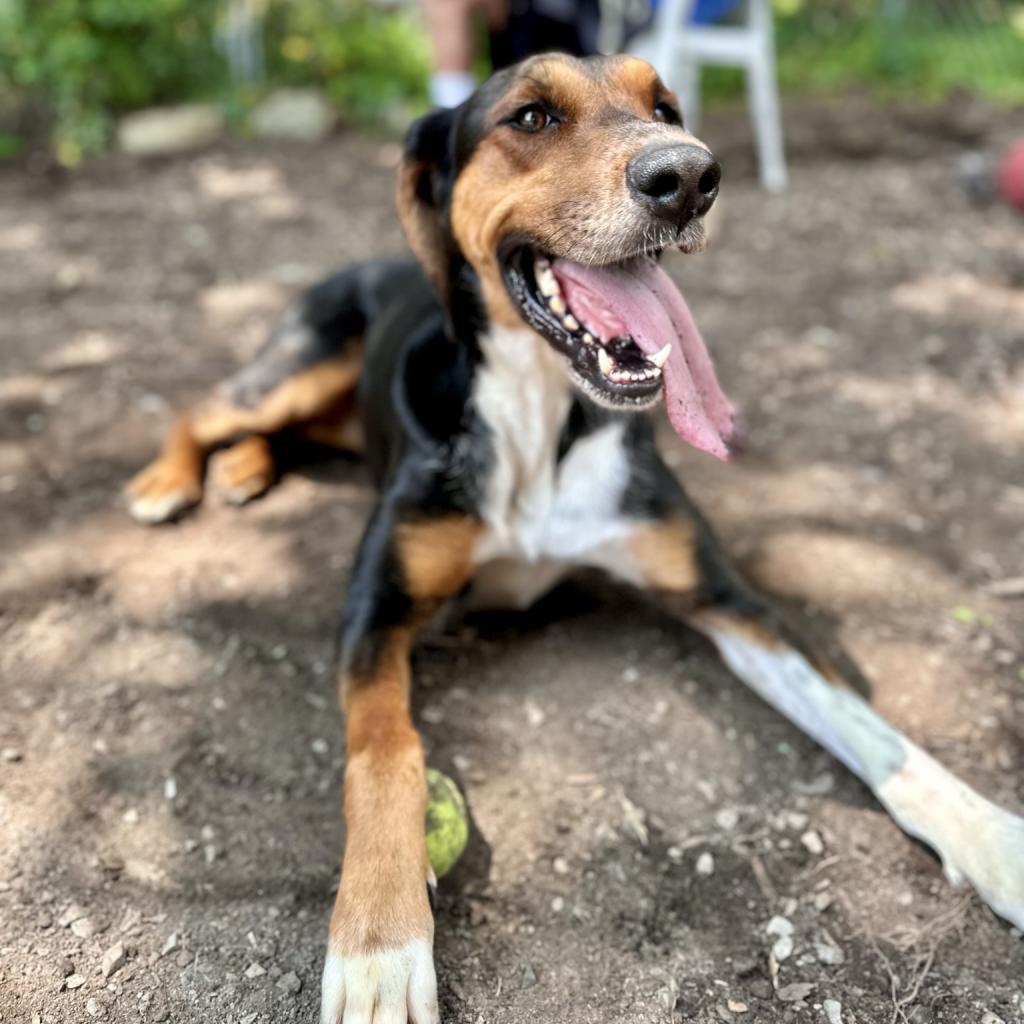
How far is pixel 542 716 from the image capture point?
3201 mm

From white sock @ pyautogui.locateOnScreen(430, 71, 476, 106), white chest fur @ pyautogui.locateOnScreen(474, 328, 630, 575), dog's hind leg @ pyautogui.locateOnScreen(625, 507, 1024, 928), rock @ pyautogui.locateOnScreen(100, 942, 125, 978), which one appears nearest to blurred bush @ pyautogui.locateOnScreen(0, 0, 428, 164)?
white sock @ pyautogui.locateOnScreen(430, 71, 476, 106)

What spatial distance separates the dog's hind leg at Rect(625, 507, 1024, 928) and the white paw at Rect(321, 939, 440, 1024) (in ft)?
4.23

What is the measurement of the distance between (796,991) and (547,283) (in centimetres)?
182

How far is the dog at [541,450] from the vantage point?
2.51 meters

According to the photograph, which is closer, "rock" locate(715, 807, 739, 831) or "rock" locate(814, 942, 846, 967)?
"rock" locate(814, 942, 846, 967)

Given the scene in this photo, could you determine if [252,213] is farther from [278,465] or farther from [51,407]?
[278,465]

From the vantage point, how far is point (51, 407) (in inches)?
188

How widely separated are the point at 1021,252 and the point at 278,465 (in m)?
4.54

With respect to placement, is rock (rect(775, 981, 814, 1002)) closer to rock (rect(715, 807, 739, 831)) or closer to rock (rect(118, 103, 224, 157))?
rock (rect(715, 807, 739, 831))

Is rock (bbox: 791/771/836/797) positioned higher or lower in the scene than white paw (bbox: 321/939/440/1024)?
lower

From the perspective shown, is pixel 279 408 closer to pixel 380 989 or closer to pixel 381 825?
pixel 381 825

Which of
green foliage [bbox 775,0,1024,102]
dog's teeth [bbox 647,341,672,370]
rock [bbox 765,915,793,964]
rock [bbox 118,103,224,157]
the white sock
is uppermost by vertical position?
dog's teeth [bbox 647,341,672,370]

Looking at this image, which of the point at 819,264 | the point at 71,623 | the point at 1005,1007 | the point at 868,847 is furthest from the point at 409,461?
the point at 819,264

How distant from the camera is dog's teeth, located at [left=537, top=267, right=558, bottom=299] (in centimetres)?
288
